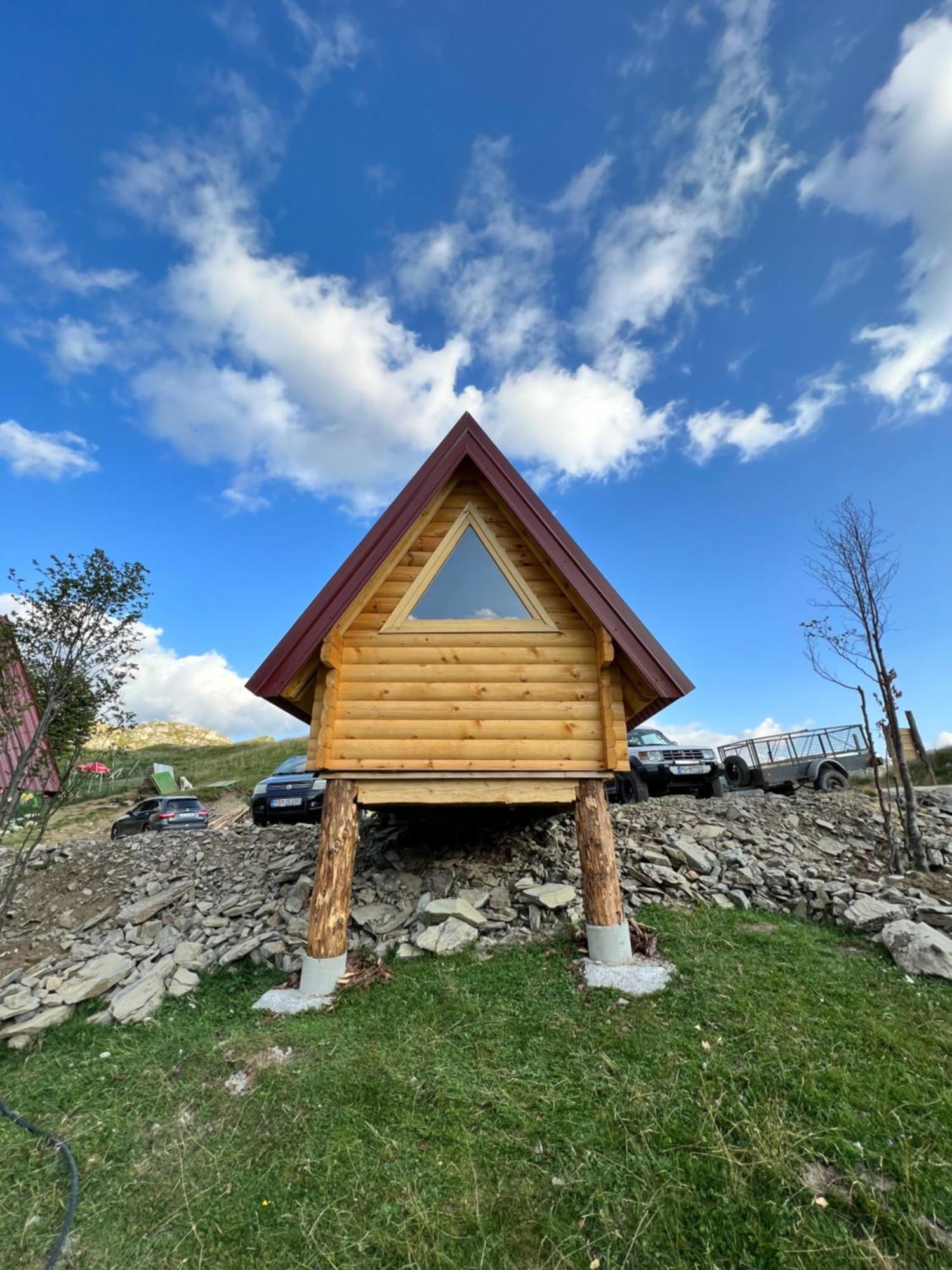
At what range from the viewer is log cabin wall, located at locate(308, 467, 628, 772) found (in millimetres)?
5613

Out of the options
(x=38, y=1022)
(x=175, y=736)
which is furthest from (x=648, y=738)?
(x=175, y=736)

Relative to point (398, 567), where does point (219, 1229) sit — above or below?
below

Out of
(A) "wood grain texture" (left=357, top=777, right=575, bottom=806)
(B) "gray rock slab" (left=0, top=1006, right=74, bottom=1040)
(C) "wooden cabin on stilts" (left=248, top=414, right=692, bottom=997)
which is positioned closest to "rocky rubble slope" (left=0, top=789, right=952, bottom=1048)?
(B) "gray rock slab" (left=0, top=1006, right=74, bottom=1040)

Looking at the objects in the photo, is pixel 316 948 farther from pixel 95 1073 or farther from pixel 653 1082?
pixel 653 1082

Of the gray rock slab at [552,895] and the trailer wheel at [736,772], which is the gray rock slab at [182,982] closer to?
the gray rock slab at [552,895]

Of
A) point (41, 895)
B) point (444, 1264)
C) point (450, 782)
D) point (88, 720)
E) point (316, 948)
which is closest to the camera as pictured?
point (444, 1264)

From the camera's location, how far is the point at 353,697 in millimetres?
5766

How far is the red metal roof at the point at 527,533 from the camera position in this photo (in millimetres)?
5473

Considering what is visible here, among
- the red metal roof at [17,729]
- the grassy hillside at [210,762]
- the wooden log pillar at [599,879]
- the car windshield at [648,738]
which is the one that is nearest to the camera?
the wooden log pillar at [599,879]

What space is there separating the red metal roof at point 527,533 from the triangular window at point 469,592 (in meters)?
0.51

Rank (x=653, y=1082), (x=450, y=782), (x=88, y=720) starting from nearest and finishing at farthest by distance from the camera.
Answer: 1. (x=653, y=1082)
2. (x=450, y=782)
3. (x=88, y=720)

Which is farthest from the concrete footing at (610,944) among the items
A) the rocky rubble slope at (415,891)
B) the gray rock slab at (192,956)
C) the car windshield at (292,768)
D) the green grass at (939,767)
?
the green grass at (939,767)

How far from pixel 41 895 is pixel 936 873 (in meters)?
13.8

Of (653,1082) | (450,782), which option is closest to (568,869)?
(450,782)
